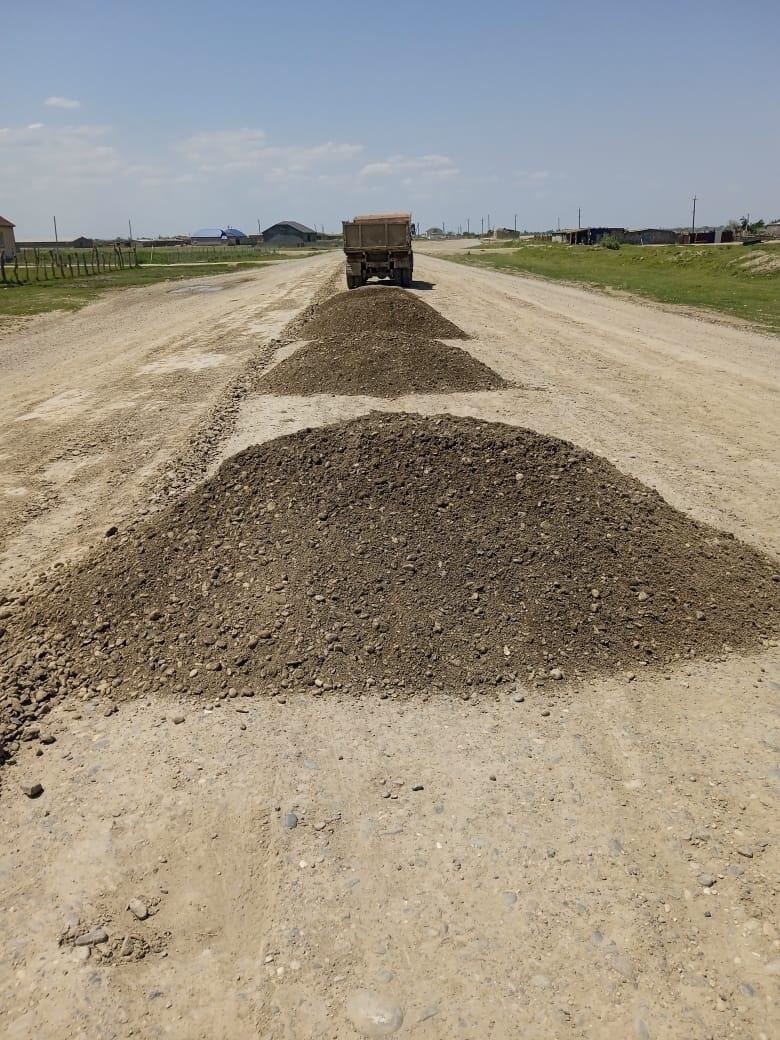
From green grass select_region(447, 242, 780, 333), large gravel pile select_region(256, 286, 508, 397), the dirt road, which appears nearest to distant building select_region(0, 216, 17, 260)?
green grass select_region(447, 242, 780, 333)

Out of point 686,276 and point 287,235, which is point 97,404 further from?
point 287,235

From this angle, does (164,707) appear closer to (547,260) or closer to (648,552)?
(648,552)

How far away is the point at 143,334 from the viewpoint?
65.4 ft

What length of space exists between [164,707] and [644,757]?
2787 mm

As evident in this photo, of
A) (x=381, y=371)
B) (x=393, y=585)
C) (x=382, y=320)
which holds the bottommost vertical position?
(x=393, y=585)

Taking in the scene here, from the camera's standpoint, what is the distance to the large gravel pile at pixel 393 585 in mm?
4887

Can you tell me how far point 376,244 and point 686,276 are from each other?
16.9 m

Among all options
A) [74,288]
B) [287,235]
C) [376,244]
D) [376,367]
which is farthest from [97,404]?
[287,235]

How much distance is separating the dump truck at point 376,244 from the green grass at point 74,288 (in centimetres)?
990

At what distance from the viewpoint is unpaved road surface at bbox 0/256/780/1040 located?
9.34 ft

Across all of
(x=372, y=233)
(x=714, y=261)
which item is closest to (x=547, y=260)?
(x=714, y=261)

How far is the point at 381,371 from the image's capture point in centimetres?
1216

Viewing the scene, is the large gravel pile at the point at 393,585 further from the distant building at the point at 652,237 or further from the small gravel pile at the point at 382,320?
the distant building at the point at 652,237

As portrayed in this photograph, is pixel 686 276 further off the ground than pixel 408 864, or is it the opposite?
pixel 686 276
